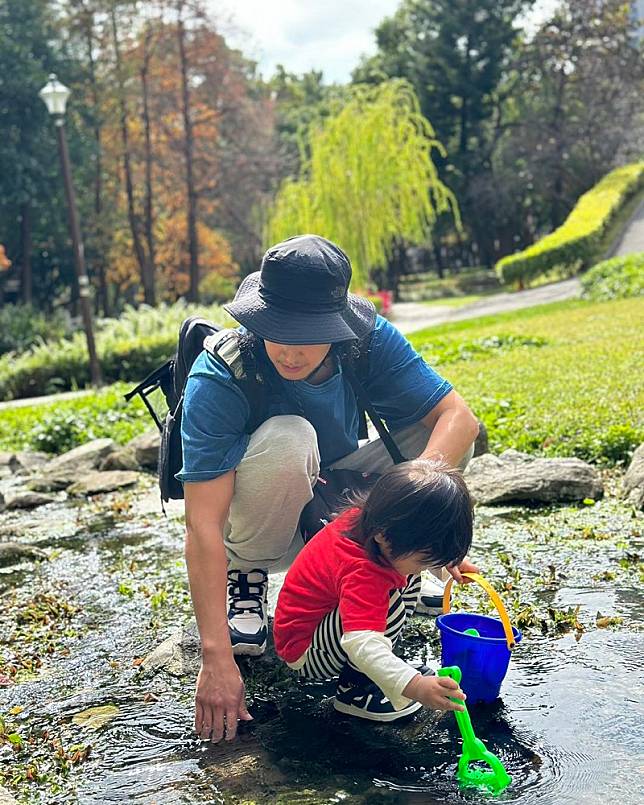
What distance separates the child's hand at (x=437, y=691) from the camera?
2.07 m

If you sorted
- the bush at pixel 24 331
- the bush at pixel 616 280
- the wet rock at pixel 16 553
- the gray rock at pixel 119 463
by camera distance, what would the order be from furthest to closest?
the bush at pixel 24 331
the bush at pixel 616 280
the gray rock at pixel 119 463
the wet rock at pixel 16 553

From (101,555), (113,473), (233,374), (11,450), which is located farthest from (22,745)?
(11,450)

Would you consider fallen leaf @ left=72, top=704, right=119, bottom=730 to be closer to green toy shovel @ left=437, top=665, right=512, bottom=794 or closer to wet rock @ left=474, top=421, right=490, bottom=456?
green toy shovel @ left=437, top=665, right=512, bottom=794

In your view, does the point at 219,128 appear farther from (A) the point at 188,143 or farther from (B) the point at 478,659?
(B) the point at 478,659

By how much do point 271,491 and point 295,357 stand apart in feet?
1.29

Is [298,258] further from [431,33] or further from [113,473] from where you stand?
[431,33]

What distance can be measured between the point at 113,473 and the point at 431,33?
26985 millimetres

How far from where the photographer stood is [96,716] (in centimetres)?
253

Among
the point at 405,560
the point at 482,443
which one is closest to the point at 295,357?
the point at 405,560

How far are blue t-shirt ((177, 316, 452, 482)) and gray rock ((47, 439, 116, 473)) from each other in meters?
Result: 3.84

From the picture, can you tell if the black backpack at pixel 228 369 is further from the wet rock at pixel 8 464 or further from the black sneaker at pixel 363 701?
the wet rock at pixel 8 464

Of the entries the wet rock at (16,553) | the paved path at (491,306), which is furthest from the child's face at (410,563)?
the paved path at (491,306)

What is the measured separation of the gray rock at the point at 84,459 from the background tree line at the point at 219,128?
17.9m

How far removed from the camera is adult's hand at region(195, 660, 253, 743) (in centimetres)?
230
